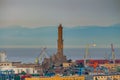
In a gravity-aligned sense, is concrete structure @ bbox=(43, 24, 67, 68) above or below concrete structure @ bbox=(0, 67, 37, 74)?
above

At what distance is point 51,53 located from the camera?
7305mm

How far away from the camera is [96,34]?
7.48m

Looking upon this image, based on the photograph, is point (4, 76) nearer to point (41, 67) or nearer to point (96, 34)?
point (41, 67)

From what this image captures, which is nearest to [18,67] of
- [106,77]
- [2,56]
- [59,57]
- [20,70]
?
[20,70]

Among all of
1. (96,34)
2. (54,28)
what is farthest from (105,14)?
(54,28)

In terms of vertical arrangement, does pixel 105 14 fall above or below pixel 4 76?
above

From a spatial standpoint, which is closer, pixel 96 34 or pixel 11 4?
pixel 11 4

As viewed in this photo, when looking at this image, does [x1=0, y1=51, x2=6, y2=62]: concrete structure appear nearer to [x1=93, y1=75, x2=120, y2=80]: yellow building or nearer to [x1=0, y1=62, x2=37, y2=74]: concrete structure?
[x1=0, y1=62, x2=37, y2=74]: concrete structure

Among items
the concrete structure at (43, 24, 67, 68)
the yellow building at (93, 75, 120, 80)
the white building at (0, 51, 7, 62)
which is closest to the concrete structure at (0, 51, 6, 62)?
the white building at (0, 51, 7, 62)

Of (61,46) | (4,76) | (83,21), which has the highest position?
(83,21)

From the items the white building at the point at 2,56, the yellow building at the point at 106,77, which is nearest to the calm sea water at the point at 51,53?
the white building at the point at 2,56

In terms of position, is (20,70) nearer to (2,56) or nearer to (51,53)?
(2,56)

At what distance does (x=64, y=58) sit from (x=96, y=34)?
0.77 metres

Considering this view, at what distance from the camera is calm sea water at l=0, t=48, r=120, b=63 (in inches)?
276
